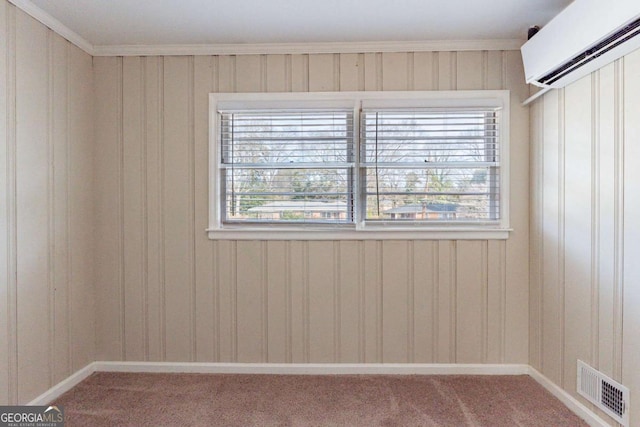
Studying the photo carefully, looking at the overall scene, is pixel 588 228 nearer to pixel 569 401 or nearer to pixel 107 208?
pixel 569 401

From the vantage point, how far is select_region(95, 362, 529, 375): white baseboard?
117 inches

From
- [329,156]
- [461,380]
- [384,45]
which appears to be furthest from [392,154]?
[461,380]

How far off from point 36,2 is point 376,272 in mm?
2662

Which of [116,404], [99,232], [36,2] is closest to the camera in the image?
[36,2]

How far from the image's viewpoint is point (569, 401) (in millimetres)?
2516

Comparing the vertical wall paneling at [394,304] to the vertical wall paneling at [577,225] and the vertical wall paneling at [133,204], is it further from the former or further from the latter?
the vertical wall paneling at [133,204]

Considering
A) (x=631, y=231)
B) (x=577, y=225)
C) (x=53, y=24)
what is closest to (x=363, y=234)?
(x=577, y=225)

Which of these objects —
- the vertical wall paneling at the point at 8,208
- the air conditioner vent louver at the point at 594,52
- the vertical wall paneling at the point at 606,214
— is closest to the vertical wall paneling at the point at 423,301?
the vertical wall paneling at the point at 606,214

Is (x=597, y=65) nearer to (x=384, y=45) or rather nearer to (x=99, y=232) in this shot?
(x=384, y=45)

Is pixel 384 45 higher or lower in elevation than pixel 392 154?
higher

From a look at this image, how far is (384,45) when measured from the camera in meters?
2.96

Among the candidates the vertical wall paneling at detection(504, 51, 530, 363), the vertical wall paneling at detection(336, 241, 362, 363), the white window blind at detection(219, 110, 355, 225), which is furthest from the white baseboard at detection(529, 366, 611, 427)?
the white window blind at detection(219, 110, 355, 225)

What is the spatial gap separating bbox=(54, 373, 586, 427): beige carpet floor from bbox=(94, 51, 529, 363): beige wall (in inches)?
7.4

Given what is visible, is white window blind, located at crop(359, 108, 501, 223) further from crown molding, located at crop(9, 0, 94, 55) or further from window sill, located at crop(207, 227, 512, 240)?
crown molding, located at crop(9, 0, 94, 55)
